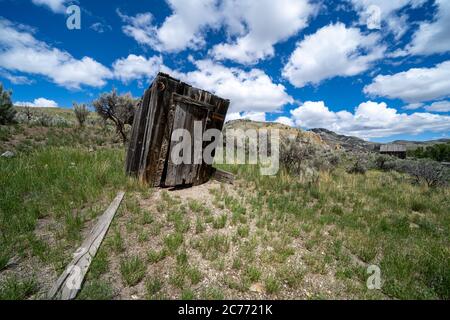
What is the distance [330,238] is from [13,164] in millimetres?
8525

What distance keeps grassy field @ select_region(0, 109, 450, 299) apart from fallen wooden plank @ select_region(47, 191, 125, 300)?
116 millimetres

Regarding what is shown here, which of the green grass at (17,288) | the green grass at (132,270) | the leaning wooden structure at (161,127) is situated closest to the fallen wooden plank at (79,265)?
the green grass at (17,288)

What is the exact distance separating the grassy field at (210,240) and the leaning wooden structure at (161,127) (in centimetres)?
42

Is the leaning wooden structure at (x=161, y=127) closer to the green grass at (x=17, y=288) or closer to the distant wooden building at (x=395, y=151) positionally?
the green grass at (x=17, y=288)

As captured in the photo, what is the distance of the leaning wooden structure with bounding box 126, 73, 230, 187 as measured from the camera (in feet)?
19.2

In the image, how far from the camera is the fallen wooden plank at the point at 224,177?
7.34m

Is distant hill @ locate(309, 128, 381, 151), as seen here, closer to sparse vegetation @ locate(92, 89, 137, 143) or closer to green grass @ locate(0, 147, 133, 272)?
sparse vegetation @ locate(92, 89, 137, 143)

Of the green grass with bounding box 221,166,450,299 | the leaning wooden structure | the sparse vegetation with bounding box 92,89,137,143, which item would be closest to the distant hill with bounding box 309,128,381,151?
the green grass with bounding box 221,166,450,299

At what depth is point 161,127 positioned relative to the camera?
5.94 m

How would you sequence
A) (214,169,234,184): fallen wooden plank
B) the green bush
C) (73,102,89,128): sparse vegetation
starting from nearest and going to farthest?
(214,169,234,184): fallen wooden plank, (73,102,89,128): sparse vegetation, the green bush

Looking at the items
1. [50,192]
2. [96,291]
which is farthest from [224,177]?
[96,291]

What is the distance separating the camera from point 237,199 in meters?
5.97
